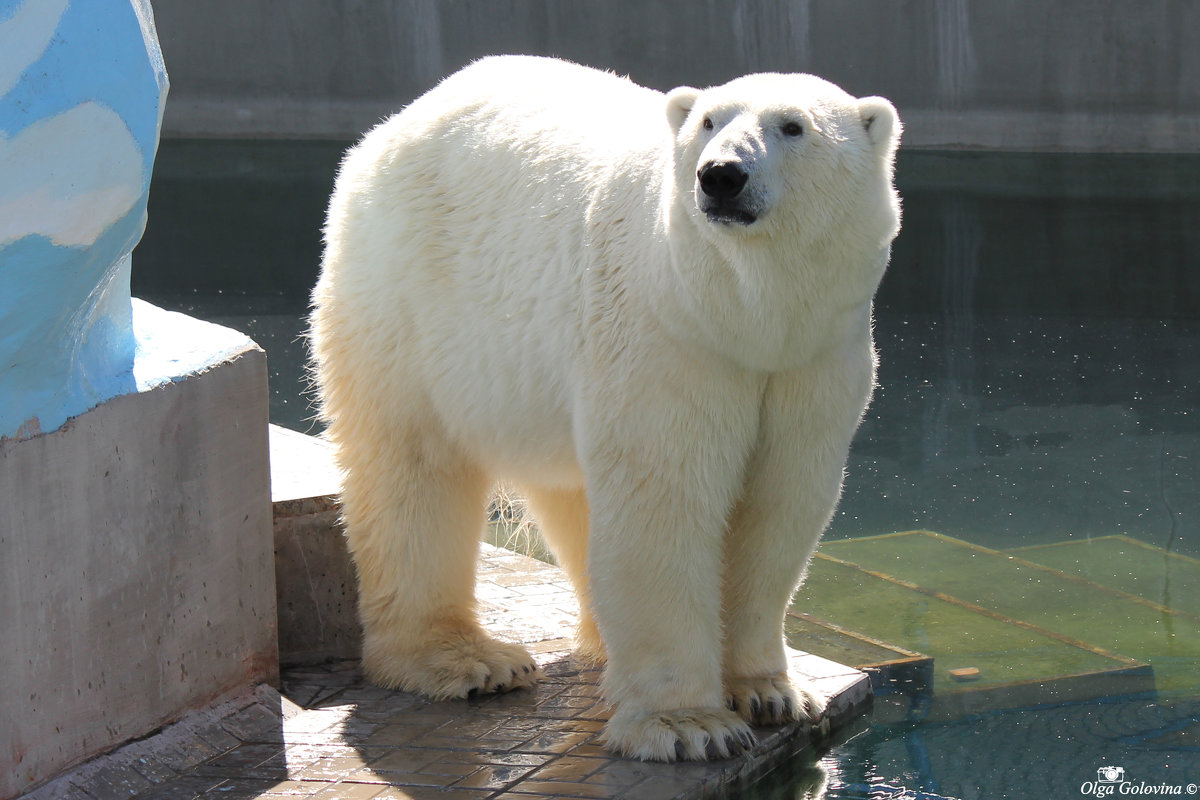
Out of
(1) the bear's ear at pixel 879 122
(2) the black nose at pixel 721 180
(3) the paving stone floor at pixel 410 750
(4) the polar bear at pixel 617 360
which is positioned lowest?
(3) the paving stone floor at pixel 410 750

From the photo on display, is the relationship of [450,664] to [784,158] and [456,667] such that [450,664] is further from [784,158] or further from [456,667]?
[784,158]

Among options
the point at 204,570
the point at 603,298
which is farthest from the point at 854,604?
the point at 204,570

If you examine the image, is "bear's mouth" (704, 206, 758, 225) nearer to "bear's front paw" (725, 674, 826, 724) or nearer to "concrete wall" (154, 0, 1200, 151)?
"bear's front paw" (725, 674, 826, 724)

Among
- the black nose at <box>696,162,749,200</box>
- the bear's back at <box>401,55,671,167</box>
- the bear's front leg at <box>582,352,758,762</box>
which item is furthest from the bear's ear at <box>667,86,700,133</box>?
the bear's front leg at <box>582,352,758,762</box>

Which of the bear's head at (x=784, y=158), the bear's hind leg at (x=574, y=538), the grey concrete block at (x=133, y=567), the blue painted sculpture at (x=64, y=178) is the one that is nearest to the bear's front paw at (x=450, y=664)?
the bear's hind leg at (x=574, y=538)

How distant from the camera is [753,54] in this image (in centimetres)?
1490

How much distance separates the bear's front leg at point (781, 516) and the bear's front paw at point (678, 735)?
0.61 feet

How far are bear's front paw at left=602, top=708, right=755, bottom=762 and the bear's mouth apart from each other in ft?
3.71

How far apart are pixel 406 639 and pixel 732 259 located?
1.52 m

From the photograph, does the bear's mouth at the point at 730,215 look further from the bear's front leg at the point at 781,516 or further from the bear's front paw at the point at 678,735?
the bear's front paw at the point at 678,735

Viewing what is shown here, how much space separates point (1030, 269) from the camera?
10.1m

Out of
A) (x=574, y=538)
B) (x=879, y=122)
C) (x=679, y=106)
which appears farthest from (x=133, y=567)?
(x=879, y=122)

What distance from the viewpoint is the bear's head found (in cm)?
283

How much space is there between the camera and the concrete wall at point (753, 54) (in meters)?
13.8
